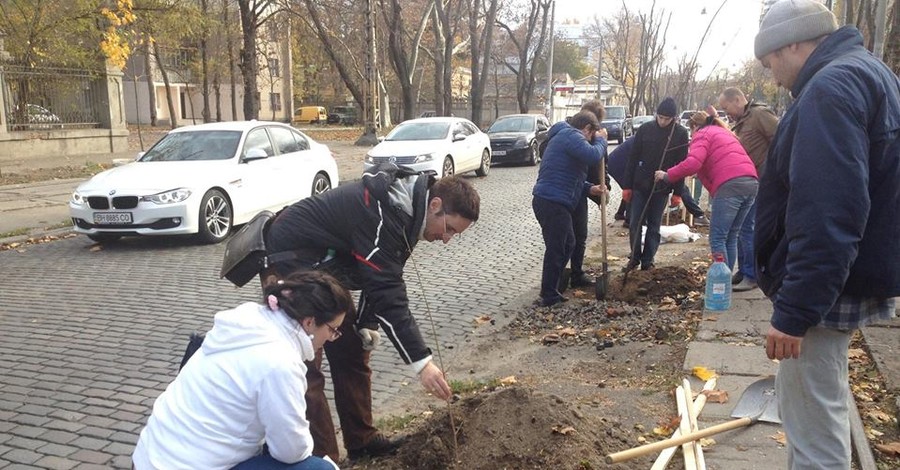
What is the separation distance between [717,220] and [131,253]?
7598 mm

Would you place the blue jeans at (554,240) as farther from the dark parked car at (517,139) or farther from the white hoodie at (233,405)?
the dark parked car at (517,139)

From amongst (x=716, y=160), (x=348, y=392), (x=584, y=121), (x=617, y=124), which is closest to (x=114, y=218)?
(x=584, y=121)

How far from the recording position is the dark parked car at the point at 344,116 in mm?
57438

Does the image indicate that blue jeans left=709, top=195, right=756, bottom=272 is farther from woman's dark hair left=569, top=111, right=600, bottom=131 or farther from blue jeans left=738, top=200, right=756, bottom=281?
woman's dark hair left=569, top=111, right=600, bottom=131

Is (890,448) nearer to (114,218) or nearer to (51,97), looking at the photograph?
(114,218)

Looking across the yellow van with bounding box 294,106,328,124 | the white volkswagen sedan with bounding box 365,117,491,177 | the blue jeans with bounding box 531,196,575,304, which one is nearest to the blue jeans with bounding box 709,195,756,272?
the blue jeans with bounding box 531,196,575,304

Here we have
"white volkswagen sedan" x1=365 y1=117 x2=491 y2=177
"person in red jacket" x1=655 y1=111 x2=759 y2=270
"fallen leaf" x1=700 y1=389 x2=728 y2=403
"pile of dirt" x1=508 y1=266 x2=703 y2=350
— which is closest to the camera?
"fallen leaf" x1=700 y1=389 x2=728 y2=403

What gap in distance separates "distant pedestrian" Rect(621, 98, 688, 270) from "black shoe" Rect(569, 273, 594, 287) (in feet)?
1.44

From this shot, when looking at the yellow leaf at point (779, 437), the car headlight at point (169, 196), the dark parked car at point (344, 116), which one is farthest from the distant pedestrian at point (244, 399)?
the dark parked car at point (344, 116)

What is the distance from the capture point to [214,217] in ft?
34.6

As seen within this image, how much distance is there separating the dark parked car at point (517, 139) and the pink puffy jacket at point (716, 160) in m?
16.0

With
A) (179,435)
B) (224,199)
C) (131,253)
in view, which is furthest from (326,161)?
(179,435)

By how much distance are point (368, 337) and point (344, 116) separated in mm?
55581

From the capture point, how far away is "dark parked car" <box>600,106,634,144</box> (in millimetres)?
36875
